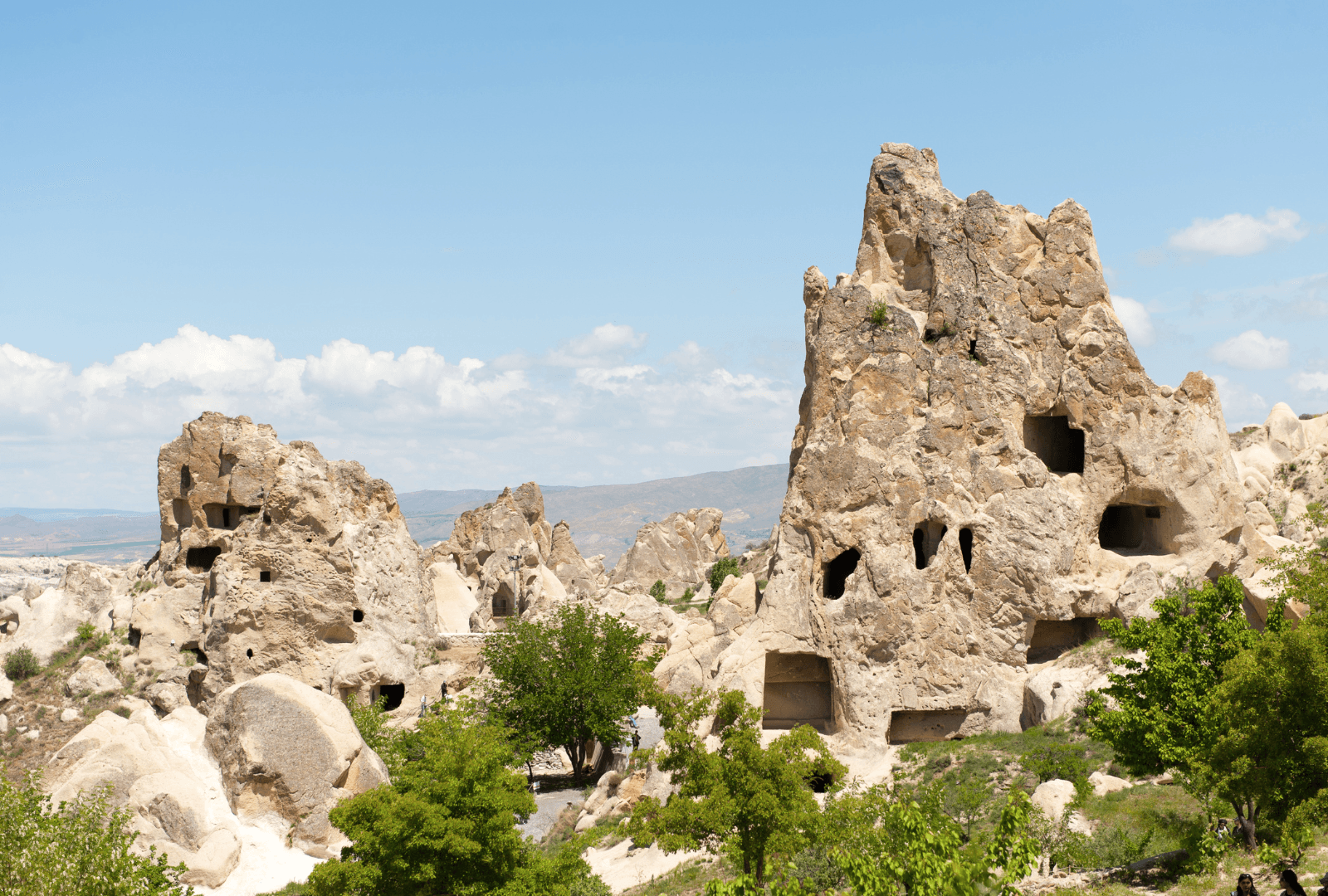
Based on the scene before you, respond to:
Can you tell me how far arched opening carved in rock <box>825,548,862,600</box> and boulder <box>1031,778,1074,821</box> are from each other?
430 inches

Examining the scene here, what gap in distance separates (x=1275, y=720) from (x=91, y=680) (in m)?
40.7

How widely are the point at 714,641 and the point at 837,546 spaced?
505 cm

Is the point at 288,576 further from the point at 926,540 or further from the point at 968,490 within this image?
the point at 968,490

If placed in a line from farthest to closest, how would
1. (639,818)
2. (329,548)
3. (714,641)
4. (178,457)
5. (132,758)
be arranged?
(178,457), (329,548), (714,641), (132,758), (639,818)

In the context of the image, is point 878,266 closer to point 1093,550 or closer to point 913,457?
point 913,457

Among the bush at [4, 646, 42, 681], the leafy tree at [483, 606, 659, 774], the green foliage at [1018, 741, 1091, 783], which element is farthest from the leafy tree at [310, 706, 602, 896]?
the bush at [4, 646, 42, 681]

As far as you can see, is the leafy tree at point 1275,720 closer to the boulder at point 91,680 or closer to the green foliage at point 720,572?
the boulder at point 91,680

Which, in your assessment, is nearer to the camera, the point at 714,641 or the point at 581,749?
the point at 714,641

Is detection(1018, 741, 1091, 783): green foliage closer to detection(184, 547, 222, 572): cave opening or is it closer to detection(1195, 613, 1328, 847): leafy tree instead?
detection(1195, 613, 1328, 847): leafy tree

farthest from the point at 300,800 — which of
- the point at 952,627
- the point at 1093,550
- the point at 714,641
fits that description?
the point at 1093,550

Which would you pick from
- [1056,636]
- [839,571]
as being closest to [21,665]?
[839,571]

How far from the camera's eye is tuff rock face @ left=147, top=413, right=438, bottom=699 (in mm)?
36781

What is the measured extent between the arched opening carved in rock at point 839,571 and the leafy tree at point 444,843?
16122 mm

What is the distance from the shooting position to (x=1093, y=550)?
31219 mm
